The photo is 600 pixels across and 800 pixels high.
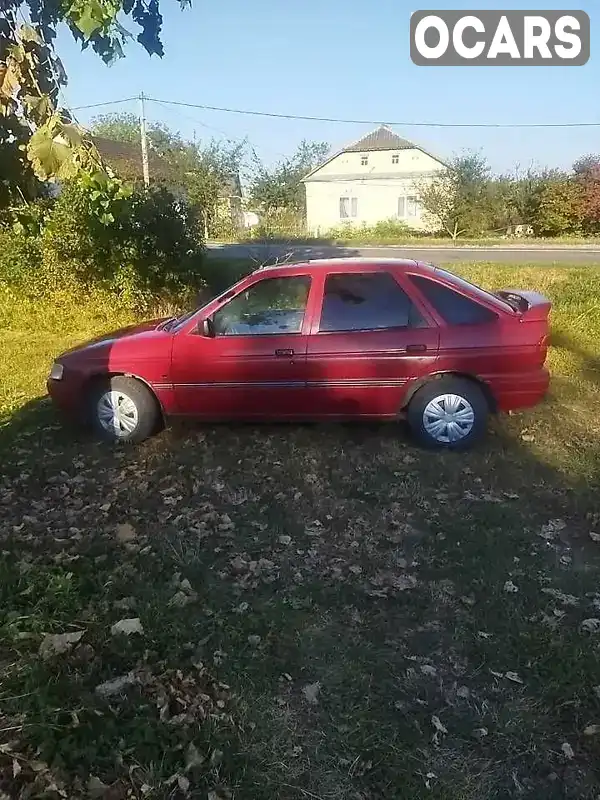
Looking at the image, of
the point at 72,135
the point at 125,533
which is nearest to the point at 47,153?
the point at 72,135

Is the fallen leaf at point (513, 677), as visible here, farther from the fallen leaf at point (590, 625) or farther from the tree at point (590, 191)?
the tree at point (590, 191)

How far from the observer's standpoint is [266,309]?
568 centimetres

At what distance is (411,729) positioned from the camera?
110 inches

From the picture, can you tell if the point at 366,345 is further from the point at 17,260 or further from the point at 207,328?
the point at 17,260

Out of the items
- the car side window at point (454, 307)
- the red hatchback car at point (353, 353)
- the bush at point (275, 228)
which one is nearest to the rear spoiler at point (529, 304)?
the red hatchback car at point (353, 353)

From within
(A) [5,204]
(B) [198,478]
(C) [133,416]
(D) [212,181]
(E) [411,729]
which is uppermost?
(D) [212,181]

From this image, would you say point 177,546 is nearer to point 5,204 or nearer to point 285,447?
point 285,447

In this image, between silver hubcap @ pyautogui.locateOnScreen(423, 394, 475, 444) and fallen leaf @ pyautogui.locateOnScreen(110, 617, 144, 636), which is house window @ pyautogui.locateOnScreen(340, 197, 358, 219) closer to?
silver hubcap @ pyautogui.locateOnScreen(423, 394, 475, 444)

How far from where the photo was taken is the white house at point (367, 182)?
41219 mm

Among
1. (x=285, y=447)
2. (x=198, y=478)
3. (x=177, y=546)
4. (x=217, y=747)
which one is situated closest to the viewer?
(x=217, y=747)

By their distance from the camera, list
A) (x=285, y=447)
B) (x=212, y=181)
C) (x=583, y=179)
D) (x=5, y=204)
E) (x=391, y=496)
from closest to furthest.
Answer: (x=5, y=204), (x=391, y=496), (x=285, y=447), (x=212, y=181), (x=583, y=179)

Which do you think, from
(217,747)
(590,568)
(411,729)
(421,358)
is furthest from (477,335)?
(217,747)

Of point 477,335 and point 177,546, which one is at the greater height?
point 477,335

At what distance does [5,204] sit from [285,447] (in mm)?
2976
